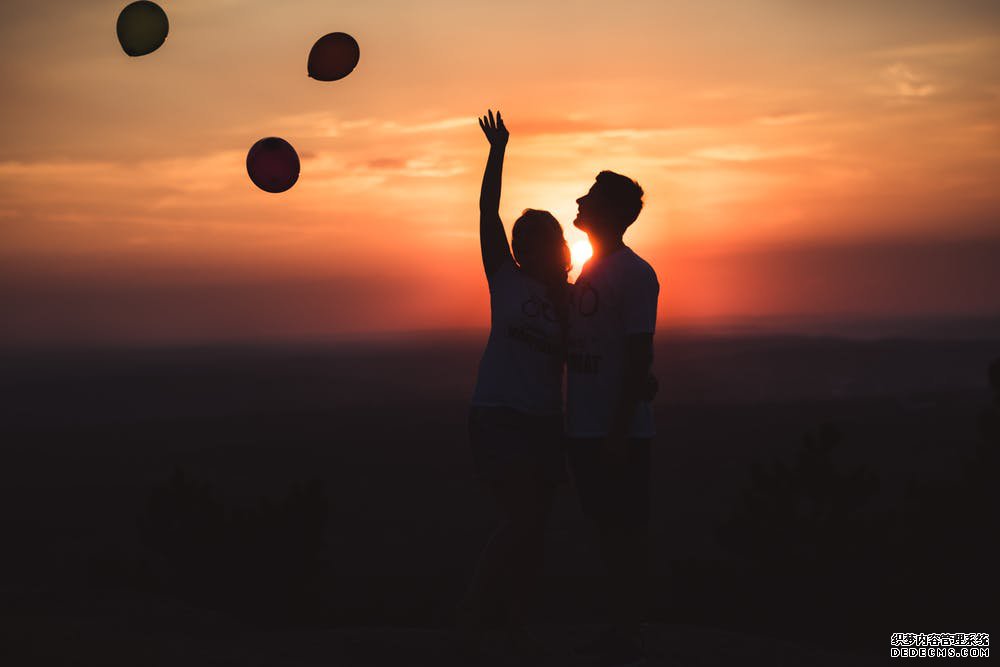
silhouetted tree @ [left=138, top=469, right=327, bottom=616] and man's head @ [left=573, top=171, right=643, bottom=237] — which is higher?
man's head @ [left=573, top=171, right=643, bottom=237]

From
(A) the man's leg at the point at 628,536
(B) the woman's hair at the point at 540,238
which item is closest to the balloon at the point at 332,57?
(B) the woman's hair at the point at 540,238

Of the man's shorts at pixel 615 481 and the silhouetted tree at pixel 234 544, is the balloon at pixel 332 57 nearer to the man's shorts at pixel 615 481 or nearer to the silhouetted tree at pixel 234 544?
the man's shorts at pixel 615 481

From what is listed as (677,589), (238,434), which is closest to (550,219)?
(677,589)

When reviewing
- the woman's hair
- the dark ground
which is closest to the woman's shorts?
the woman's hair

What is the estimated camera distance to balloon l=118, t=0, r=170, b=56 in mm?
7227

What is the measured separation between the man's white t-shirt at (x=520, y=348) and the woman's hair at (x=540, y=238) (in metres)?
0.13

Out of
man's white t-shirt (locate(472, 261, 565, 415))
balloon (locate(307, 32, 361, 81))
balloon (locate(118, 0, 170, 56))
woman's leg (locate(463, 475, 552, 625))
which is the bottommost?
woman's leg (locate(463, 475, 552, 625))

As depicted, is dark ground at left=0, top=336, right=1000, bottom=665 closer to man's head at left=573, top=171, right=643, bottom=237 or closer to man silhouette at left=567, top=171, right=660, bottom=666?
man silhouette at left=567, top=171, right=660, bottom=666

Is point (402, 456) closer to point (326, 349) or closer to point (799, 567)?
point (799, 567)

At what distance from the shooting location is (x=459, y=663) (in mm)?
5195

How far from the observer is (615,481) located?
5000mm

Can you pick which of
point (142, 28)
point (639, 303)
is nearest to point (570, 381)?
point (639, 303)

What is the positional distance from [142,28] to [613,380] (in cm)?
467

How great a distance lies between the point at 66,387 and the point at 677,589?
84.7 metres
